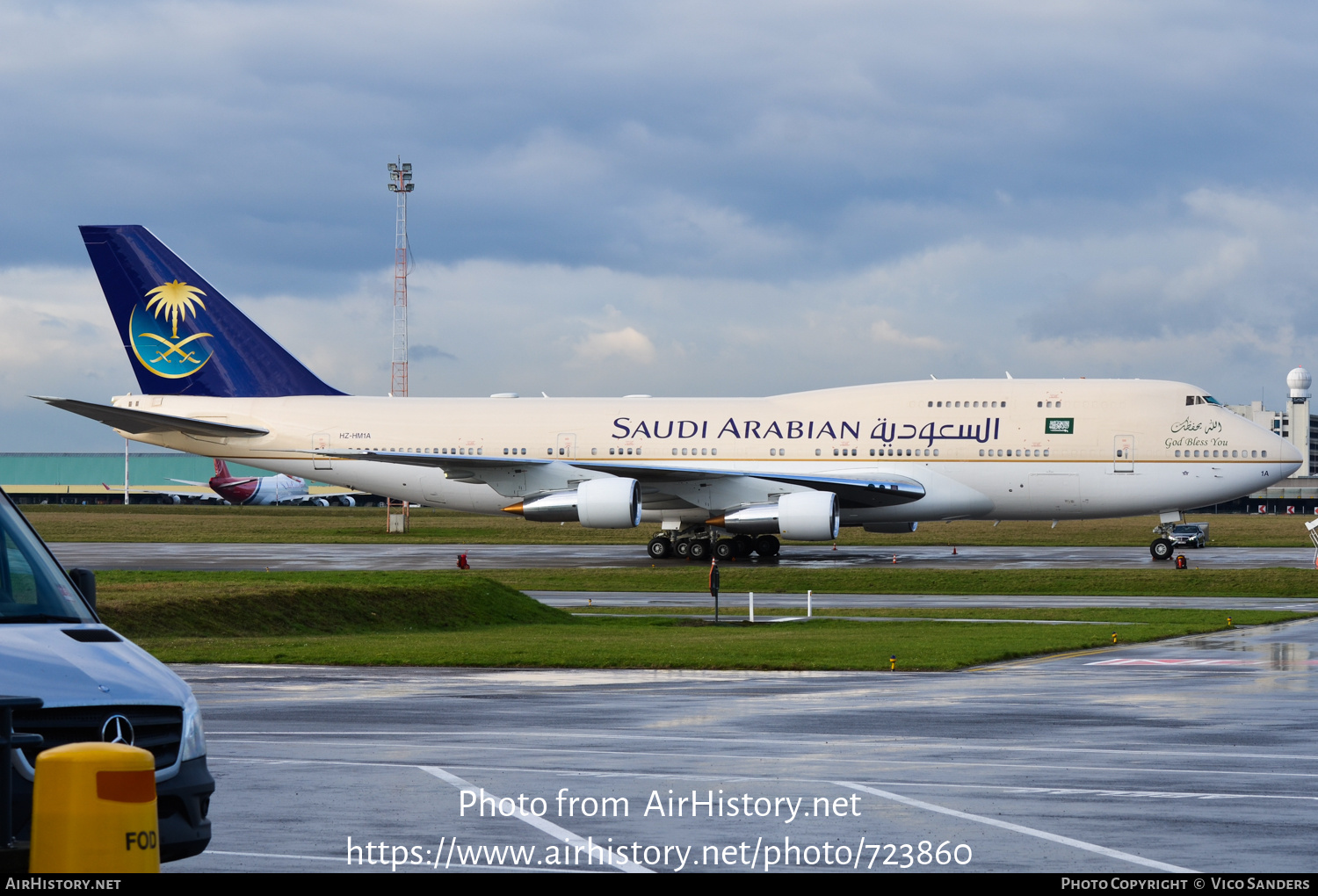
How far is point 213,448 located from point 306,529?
83.5ft

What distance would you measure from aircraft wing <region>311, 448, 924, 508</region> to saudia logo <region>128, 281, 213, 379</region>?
9121 mm

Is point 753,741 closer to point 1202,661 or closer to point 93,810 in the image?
point 93,810

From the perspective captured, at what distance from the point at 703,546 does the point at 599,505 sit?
16.5ft

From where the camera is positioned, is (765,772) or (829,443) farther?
(829,443)

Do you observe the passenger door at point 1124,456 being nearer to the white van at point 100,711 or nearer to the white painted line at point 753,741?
the white painted line at point 753,741

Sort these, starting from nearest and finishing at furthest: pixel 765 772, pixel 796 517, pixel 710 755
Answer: pixel 765 772 → pixel 710 755 → pixel 796 517

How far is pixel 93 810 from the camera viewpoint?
5.41 m

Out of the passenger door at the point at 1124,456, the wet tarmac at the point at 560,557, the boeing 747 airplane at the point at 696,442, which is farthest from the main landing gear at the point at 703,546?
the passenger door at the point at 1124,456

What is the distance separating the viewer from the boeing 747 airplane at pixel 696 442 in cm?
4378

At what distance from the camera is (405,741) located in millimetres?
12891

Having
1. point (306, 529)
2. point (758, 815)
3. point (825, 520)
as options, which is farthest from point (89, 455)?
point (758, 815)

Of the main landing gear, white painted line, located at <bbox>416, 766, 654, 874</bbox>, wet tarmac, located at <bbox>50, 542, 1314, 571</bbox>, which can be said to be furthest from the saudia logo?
white painted line, located at <bbox>416, 766, 654, 874</bbox>

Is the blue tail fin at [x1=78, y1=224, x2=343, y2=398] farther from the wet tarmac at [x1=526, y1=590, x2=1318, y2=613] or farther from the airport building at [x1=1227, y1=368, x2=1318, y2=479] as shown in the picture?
the airport building at [x1=1227, y1=368, x2=1318, y2=479]

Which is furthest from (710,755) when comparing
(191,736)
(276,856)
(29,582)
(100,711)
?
(100,711)
